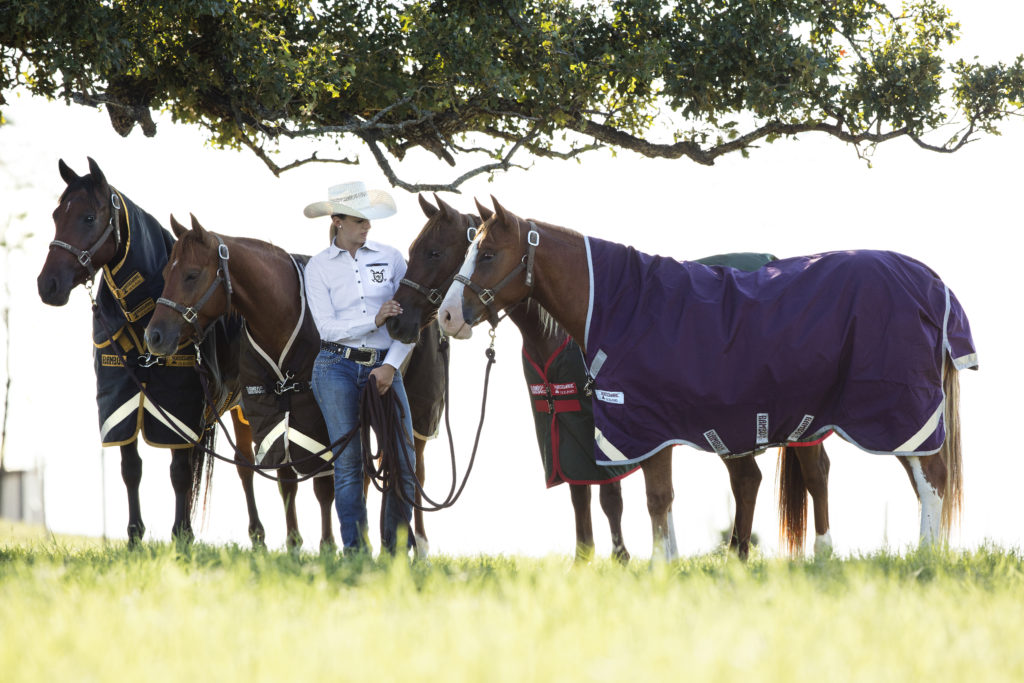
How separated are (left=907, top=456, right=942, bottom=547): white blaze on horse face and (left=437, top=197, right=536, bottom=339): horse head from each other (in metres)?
2.27

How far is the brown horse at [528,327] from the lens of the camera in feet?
15.6

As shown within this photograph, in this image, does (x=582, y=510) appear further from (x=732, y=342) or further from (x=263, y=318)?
(x=263, y=318)

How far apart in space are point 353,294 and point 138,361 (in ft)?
5.37

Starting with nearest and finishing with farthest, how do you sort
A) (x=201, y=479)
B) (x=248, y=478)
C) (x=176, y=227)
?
(x=176, y=227) → (x=201, y=479) → (x=248, y=478)

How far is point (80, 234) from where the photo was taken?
5426 mm

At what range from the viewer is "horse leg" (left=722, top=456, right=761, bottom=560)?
5879 mm

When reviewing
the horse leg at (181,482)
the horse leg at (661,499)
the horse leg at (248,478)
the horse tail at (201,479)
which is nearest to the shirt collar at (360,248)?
the horse leg at (181,482)

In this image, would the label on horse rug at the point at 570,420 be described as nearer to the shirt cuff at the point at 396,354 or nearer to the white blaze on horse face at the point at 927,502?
the shirt cuff at the point at 396,354

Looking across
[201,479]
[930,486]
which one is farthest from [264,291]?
[930,486]

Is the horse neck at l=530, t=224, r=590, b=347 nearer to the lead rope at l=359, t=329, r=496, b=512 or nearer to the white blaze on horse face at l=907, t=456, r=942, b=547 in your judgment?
the lead rope at l=359, t=329, r=496, b=512

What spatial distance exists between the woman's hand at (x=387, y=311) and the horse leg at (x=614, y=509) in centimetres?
158

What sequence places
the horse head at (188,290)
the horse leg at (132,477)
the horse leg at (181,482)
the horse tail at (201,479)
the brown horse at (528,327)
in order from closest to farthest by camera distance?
the brown horse at (528,327) → the horse head at (188,290) → the horse leg at (132,477) → the horse leg at (181,482) → the horse tail at (201,479)

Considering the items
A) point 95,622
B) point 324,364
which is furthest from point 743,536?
point 95,622

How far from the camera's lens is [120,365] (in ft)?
18.7
